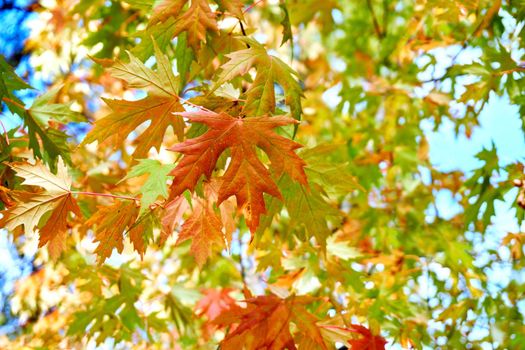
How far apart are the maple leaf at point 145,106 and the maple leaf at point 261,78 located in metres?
0.14

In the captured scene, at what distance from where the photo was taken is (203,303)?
276 centimetres

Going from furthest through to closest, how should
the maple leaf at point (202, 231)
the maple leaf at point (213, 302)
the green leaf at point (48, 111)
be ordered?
the maple leaf at point (213, 302) → the green leaf at point (48, 111) → the maple leaf at point (202, 231)

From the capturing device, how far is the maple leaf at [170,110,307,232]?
3.76 feet

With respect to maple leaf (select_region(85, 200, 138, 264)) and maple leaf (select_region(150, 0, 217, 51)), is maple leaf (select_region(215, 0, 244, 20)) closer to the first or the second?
maple leaf (select_region(150, 0, 217, 51))

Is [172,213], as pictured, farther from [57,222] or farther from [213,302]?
[213,302]

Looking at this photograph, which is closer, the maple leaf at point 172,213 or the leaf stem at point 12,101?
the maple leaf at point 172,213

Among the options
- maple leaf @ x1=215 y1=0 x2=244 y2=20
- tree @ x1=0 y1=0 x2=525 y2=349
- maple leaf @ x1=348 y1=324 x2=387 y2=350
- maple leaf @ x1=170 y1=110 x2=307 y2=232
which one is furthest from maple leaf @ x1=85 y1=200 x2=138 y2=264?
maple leaf @ x1=348 y1=324 x2=387 y2=350

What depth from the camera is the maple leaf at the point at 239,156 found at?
45.1 inches

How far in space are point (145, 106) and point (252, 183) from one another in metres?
0.40

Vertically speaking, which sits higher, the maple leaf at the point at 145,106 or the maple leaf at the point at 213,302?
the maple leaf at the point at 145,106

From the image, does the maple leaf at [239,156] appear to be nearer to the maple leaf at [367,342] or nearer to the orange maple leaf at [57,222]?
the orange maple leaf at [57,222]

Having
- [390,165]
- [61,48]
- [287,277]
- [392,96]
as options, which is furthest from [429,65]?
[61,48]

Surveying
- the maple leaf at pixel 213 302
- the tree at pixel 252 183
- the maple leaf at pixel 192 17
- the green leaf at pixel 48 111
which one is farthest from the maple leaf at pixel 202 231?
the maple leaf at pixel 213 302

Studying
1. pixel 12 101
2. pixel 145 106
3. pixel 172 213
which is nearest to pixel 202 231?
pixel 172 213
